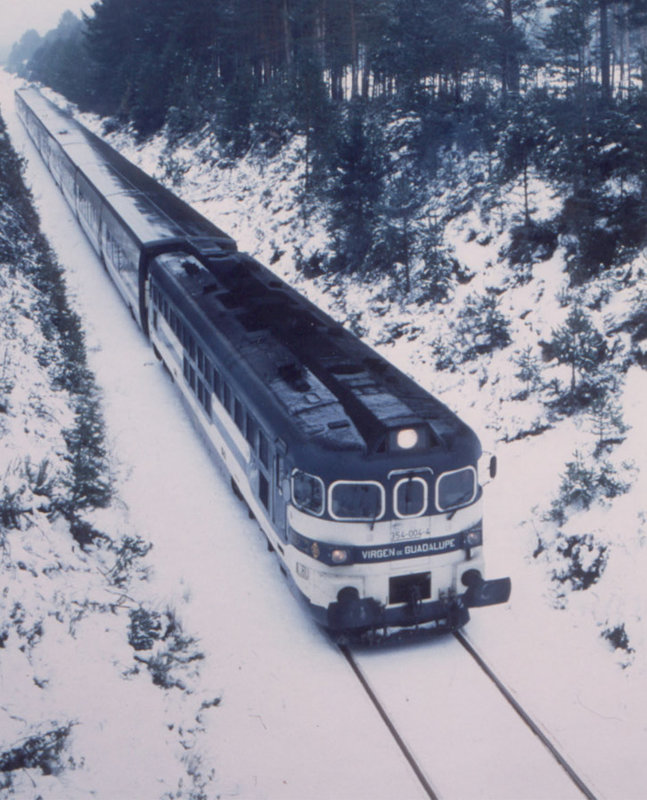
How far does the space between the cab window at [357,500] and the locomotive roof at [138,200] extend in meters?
9.71

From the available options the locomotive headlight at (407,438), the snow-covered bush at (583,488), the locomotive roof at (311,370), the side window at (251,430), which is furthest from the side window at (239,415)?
the snow-covered bush at (583,488)

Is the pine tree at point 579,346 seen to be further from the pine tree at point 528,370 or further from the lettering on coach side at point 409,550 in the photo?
the lettering on coach side at point 409,550

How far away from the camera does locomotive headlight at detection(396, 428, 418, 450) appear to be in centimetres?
879

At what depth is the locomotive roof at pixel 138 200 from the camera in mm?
18675

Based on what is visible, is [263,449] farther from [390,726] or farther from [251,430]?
[390,726]

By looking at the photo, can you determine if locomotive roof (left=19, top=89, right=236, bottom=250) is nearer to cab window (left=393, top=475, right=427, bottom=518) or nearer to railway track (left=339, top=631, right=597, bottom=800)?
cab window (left=393, top=475, right=427, bottom=518)

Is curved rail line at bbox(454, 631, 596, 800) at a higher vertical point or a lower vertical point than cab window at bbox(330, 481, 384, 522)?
lower

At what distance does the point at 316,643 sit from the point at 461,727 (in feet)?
7.10

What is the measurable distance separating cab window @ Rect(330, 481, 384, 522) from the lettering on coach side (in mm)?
392

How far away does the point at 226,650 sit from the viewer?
937cm

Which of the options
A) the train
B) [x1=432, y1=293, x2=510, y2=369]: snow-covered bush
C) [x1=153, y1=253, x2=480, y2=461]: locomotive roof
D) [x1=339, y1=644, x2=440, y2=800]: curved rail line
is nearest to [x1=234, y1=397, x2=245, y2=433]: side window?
the train

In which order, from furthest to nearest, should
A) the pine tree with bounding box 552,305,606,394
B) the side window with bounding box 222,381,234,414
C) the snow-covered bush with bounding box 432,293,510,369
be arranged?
the snow-covered bush with bounding box 432,293,510,369 < the pine tree with bounding box 552,305,606,394 < the side window with bounding box 222,381,234,414

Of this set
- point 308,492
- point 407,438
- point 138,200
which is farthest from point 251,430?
point 138,200

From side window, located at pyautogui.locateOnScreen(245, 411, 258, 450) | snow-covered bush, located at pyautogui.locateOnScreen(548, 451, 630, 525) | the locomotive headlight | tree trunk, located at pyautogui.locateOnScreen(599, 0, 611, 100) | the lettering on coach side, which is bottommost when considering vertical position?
snow-covered bush, located at pyautogui.locateOnScreen(548, 451, 630, 525)
